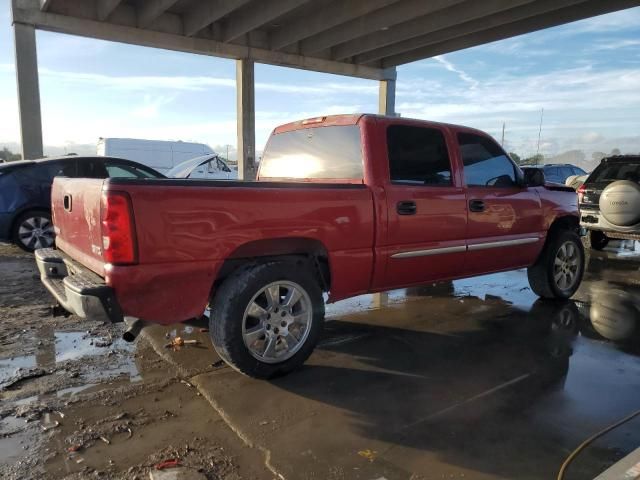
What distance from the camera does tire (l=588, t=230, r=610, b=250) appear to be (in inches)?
394

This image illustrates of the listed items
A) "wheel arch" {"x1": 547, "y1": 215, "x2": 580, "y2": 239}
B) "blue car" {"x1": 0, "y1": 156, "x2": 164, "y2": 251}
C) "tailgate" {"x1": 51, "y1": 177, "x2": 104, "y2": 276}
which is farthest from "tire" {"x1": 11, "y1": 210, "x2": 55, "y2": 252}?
"wheel arch" {"x1": 547, "y1": 215, "x2": 580, "y2": 239}

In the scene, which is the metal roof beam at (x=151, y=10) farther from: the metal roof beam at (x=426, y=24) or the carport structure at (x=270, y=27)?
the metal roof beam at (x=426, y=24)

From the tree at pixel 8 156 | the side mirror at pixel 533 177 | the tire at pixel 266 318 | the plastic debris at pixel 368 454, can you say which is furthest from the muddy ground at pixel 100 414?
the tree at pixel 8 156

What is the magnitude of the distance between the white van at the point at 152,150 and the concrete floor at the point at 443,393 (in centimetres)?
1904

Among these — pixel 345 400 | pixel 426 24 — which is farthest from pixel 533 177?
pixel 426 24

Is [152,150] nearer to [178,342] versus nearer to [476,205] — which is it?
[178,342]

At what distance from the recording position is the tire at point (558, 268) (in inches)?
225

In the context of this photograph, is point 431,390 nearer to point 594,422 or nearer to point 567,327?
point 594,422

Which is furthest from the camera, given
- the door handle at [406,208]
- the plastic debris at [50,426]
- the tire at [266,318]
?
the door handle at [406,208]

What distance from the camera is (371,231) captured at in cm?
392

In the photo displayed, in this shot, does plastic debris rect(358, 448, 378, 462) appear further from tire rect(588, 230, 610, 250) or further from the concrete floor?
tire rect(588, 230, 610, 250)

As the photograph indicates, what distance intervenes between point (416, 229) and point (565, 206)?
8.76ft

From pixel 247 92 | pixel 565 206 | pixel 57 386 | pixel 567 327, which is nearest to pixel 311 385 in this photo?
pixel 57 386

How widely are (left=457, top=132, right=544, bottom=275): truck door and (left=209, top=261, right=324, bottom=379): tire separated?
1956 mm
